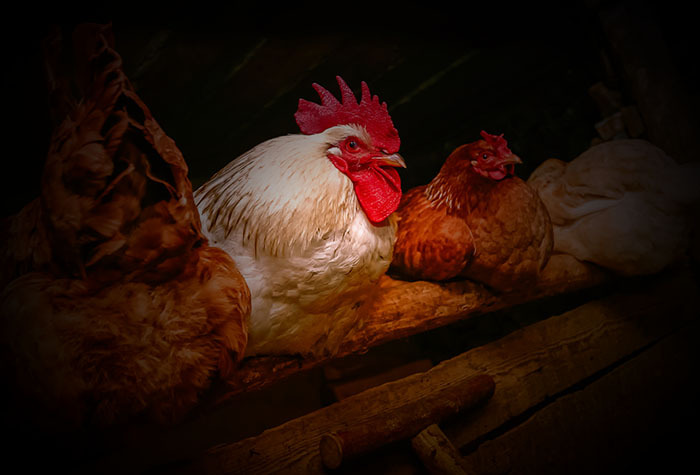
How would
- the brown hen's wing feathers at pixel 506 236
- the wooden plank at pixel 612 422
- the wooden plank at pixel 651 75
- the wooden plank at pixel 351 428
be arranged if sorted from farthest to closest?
the wooden plank at pixel 651 75 < the brown hen's wing feathers at pixel 506 236 < the wooden plank at pixel 612 422 < the wooden plank at pixel 351 428

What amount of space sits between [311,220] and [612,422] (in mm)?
1516

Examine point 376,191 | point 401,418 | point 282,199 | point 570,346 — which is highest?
point 282,199

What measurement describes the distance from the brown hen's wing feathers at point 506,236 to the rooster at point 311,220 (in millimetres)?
432

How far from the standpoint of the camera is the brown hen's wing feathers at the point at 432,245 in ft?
4.04

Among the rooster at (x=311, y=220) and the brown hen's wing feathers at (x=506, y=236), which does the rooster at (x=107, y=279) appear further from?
the brown hen's wing feathers at (x=506, y=236)

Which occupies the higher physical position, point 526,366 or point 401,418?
point 401,418

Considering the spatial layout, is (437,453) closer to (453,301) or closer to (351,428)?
(351,428)

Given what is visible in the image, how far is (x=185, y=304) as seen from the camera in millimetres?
726

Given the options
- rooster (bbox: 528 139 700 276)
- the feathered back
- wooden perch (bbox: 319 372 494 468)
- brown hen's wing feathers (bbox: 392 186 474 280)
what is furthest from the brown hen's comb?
rooster (bbox: 528 139 700 276)

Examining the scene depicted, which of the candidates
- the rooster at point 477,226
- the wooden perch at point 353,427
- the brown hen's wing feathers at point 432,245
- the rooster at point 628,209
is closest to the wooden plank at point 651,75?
the rooster at point 628,209

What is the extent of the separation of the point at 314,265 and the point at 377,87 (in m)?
1.27

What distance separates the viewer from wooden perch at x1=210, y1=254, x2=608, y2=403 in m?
0.94

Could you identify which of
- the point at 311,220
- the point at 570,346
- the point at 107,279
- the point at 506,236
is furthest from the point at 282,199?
the point at 570,346

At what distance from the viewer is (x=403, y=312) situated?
1.20 metres
